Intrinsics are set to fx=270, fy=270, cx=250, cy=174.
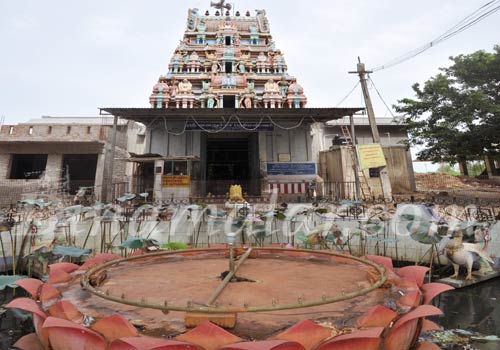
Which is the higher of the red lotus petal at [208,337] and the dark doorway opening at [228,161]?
the dark doorway opening at [228,161]

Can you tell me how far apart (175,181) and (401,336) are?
12808 millimetres

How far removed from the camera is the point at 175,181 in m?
13.3

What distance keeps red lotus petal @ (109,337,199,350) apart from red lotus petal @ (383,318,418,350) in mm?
887

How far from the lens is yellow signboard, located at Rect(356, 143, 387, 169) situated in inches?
415

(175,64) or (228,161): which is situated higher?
(175,64)

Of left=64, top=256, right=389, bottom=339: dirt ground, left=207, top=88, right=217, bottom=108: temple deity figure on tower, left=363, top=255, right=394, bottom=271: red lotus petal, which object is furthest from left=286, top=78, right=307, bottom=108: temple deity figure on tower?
left=363, top=255, right=394, bottom=271: red lotus petal

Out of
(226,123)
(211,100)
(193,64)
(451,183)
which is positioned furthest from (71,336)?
(451,183)

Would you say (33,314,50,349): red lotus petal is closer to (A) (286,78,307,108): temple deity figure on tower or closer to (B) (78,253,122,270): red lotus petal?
(B) (78,253,122,270): red lotus petal

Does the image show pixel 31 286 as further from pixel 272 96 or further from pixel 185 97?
pixel 272 96

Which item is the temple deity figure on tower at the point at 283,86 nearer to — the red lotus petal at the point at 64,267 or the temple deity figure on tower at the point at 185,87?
the temple deity figure on tower at the point at 185,87

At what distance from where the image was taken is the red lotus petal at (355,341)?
1131mm

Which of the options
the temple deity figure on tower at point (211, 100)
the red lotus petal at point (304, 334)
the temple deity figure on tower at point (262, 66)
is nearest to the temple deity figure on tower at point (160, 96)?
the temple deity figure on tower at point (211, 100)

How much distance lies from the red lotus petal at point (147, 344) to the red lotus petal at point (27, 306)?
57cm

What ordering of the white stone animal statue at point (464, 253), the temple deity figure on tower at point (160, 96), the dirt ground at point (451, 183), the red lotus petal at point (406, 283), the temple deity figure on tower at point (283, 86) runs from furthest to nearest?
the temple deity figure on tower at point (283, 86)
the temple deity figure on tower at point (160, 96)
the dirt ground at point (451, 183)
the white stone animal statue at point (464, 253)
the red lotus petal at point (406, 283)
